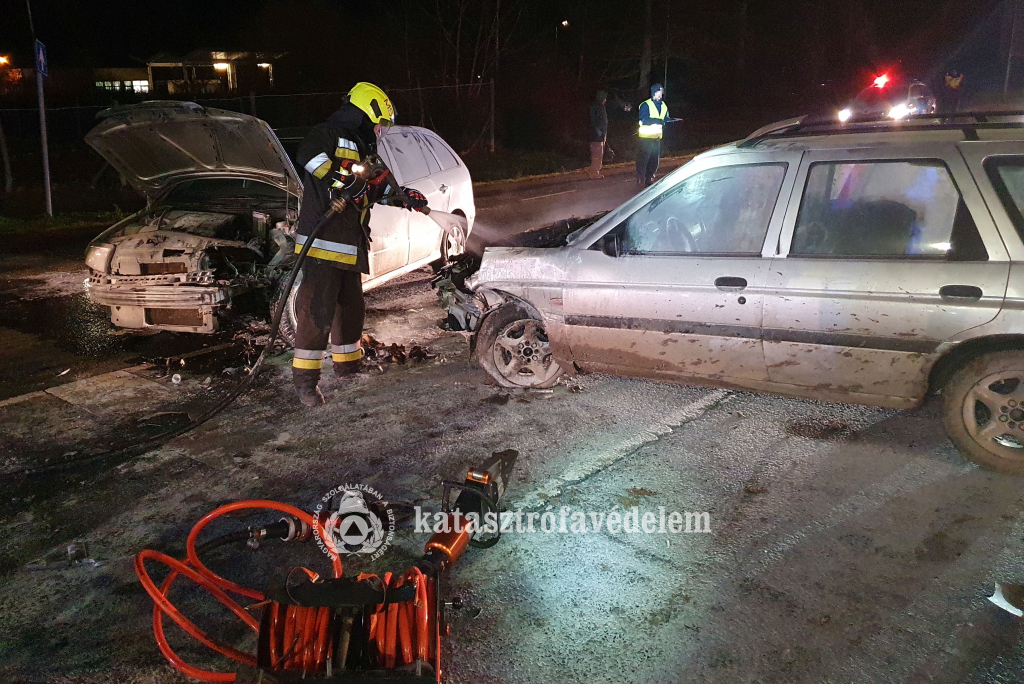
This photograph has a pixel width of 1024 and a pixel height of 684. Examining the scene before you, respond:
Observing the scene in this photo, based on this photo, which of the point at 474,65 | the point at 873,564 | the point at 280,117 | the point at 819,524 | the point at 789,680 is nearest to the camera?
the point at 789,680

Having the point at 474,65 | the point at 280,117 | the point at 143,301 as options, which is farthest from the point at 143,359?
the point at 474,65

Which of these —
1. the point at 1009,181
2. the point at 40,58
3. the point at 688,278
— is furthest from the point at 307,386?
the point at 40,58

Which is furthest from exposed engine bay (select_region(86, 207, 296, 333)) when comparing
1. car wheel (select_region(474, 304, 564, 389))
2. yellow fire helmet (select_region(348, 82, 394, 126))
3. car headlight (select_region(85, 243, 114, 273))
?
car wheel (select_region(474, 304, 564, 389))

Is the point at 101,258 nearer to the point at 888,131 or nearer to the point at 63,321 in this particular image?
the point at 63,321

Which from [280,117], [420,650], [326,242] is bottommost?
[420,650]

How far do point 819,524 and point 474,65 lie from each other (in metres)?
21.7

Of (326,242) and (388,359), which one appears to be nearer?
(326,242)

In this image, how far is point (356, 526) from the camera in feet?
11.7

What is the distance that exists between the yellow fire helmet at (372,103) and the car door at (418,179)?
2169mm

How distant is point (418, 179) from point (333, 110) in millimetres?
14935

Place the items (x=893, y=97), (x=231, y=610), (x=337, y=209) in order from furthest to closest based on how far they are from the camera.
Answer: (x=893, y=97) → (x=337, y=209) → (x=231, y=610)

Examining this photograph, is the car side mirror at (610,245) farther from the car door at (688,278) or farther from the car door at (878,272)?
the car door at (878,272)

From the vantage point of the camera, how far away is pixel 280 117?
771 inches

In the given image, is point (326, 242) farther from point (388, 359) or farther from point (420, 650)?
point (420, 650)
